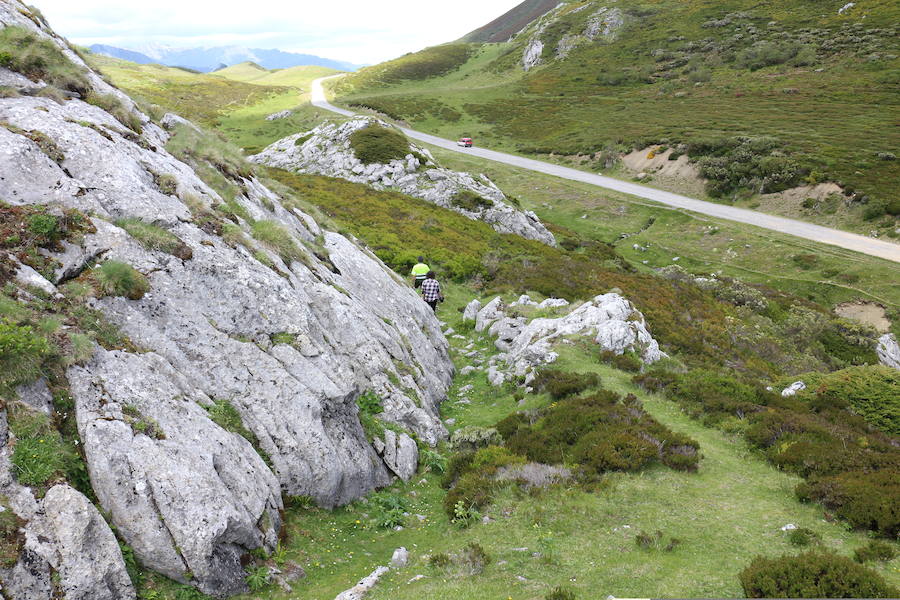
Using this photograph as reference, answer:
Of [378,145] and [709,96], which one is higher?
[709,96]

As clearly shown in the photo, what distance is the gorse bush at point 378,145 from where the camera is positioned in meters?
56.4

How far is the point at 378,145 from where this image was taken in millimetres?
58219

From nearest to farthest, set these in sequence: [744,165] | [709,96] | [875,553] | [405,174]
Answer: [875,553]
[405,174]
[744,165]
[709,96]

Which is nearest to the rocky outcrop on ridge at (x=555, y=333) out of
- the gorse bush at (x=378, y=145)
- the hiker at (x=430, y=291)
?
the hiker at (x=430, y=291)

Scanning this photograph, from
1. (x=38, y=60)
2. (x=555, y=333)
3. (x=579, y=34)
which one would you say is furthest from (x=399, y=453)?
(x=579, y=34)

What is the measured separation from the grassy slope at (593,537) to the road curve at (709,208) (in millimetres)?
49405

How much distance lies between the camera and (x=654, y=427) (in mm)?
14766

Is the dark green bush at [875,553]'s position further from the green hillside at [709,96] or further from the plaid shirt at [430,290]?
the green hillside at [709,96]

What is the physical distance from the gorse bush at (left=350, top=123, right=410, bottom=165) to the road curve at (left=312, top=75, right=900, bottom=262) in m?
27.6

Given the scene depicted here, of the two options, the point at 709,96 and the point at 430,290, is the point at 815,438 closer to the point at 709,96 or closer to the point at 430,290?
the point at 430,290

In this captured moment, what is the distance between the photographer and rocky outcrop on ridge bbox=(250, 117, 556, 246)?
49.6 meters

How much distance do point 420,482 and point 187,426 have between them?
6610 millimetres

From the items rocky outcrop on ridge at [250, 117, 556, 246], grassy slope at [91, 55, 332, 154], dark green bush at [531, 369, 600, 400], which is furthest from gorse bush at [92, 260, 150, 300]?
grassy slope at [91, 55, 332, 154]

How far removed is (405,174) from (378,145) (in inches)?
266
